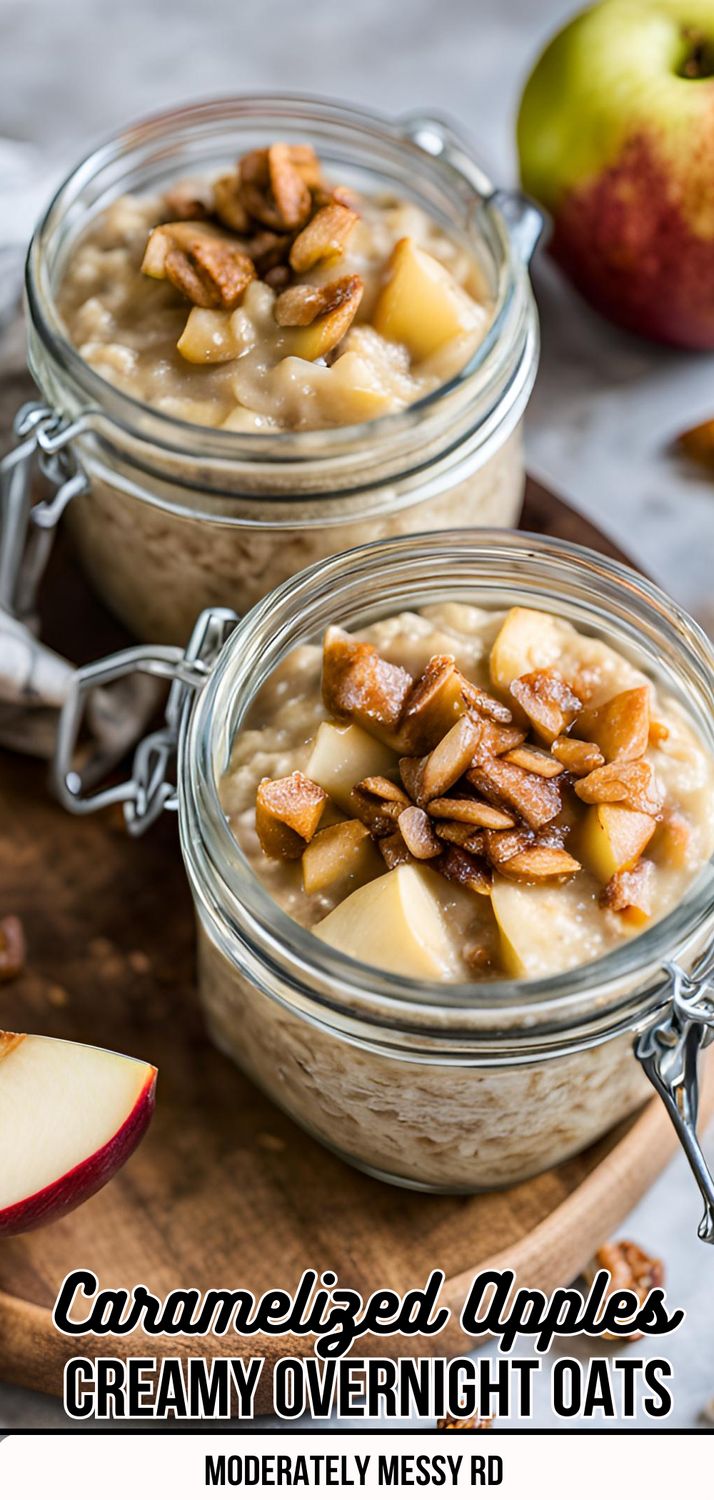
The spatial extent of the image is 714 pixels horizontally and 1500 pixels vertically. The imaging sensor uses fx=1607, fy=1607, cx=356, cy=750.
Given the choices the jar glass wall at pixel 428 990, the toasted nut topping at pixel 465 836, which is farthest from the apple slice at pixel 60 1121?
the toasted nut topping at pixel 465 836

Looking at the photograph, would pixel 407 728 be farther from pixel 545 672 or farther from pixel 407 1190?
pixel 407 1190

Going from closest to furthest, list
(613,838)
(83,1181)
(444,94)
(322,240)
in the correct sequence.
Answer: (613,838) → (83,1181) → (322,240) → (444,94)

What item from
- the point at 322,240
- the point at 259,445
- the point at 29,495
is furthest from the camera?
the point at 29,495

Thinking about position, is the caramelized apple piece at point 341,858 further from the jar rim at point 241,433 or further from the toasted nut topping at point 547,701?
the jar rim at point 241,433

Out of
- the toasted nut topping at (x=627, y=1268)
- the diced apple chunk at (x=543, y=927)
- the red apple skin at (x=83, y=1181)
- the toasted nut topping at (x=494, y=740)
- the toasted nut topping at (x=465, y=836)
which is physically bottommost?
the toasted nut topping at (x=627, y=1268)

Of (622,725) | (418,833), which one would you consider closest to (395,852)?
(418,833)

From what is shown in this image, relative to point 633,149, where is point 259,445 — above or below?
below

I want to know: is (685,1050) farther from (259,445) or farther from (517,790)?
(259,445)

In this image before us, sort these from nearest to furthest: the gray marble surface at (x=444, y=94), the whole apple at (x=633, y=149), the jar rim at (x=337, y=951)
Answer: the jar rim at (x=337, y=951) → the whole apple at (x=633, y=149) → the gray marble surface at (x=444, y=94)
